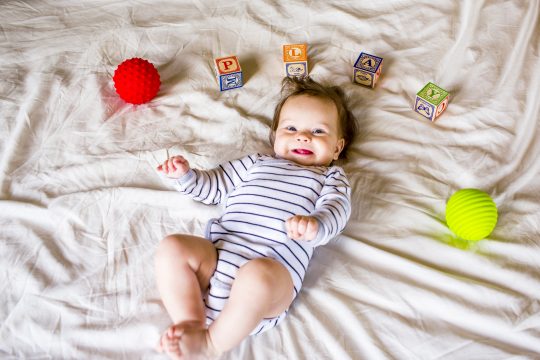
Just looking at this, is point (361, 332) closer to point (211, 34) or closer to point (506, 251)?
point (506, 251)

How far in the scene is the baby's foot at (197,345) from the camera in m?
0.85

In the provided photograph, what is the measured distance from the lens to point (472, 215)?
1.01 metres

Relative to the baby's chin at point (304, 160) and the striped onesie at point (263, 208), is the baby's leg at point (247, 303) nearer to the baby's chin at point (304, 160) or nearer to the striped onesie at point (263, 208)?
the striped onesie at point (263, 208)

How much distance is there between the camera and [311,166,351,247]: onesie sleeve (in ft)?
3.13

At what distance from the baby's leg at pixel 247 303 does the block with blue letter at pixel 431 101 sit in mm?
634

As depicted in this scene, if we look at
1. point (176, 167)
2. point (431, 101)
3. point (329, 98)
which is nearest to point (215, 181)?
point (176, 167)

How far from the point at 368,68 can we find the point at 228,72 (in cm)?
38

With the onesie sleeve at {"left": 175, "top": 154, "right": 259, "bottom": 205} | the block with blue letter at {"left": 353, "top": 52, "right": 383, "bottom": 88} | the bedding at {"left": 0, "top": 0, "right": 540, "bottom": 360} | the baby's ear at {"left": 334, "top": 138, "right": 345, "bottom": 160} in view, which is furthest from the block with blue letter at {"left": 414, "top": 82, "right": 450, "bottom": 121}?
the onesie sleeve at {"left": 175, "top": 154, "right": 259, "bottom": 205}

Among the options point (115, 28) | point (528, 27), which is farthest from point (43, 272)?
point (528, 27)

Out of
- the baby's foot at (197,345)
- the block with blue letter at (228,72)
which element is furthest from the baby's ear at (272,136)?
the baby's foot at (197,345)

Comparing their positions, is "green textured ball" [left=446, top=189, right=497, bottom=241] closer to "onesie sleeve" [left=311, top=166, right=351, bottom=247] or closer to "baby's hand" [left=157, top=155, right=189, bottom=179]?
"onesie sleeve" [left=311, top=166, right=351, bottom=247]

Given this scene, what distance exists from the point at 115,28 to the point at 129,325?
3.29 feet

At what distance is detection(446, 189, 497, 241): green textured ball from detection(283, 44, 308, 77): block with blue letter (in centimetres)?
57

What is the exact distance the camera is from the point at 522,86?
133cm
